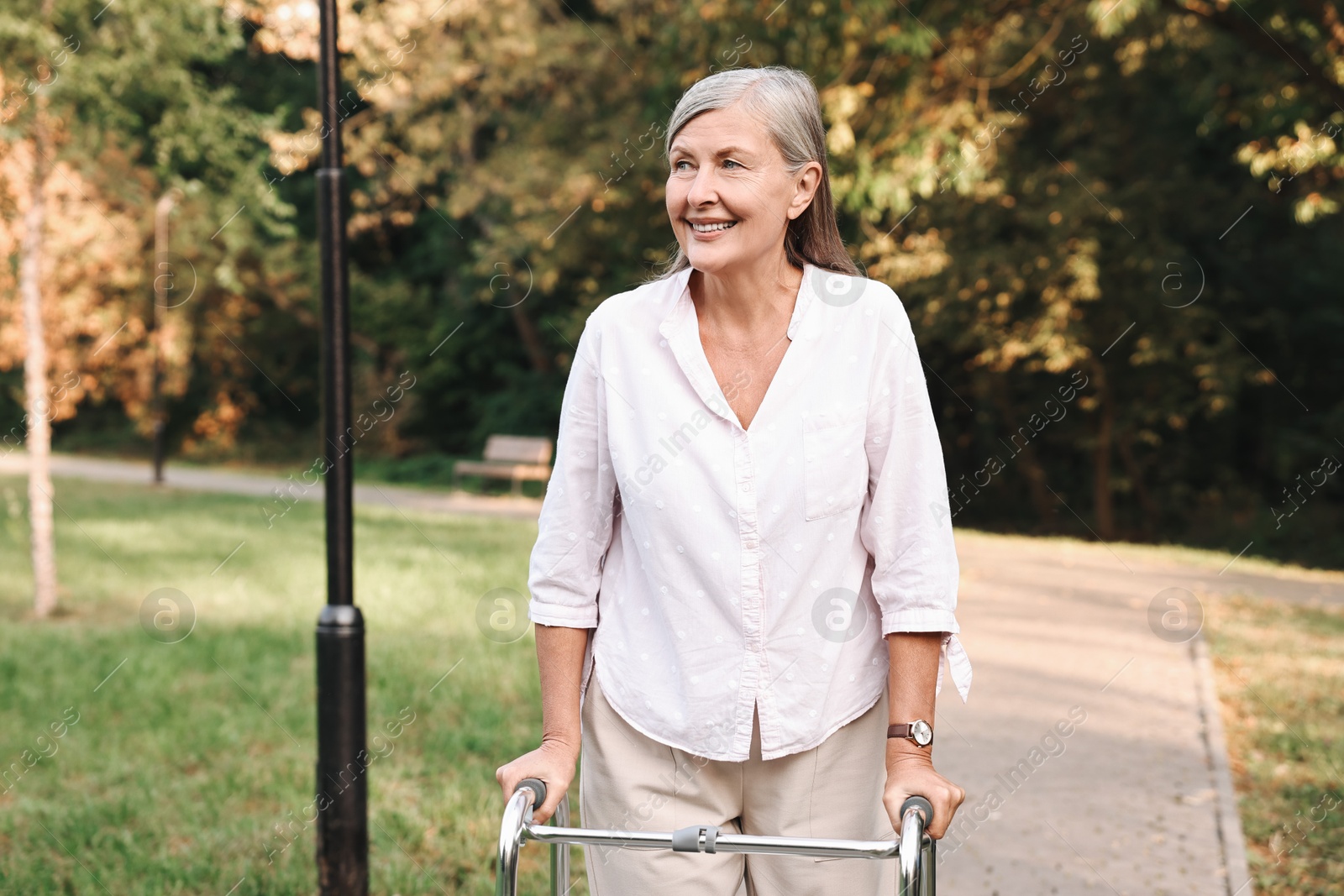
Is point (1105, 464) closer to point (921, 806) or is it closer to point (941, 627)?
point (941, 627)

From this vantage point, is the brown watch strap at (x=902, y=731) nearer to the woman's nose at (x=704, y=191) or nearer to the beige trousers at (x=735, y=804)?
→ the beige trousers at (x=735, y=804)

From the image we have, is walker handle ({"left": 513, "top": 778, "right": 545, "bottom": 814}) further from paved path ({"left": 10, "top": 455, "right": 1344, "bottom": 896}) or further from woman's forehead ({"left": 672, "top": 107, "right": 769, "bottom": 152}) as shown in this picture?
paved path ({"left": 10, "top": 455, "right": 1344, "bottom": 896})

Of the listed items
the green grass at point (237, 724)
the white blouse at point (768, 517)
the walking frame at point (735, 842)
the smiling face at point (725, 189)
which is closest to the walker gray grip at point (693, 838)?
the walking frame at point (735, 842)

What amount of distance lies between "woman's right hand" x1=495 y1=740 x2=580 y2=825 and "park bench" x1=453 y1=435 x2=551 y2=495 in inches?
795

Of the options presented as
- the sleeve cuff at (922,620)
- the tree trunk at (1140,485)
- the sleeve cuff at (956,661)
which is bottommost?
the tree trunk at (1140,485)

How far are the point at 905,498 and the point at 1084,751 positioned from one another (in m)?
4.82

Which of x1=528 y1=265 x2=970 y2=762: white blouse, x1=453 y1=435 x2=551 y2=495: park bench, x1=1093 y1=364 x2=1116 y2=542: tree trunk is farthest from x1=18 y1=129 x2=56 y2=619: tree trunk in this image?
x1=1093 y1=364 x2=1116 y2=542: tree trunk

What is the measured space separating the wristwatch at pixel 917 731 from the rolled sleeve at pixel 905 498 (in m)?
0.08

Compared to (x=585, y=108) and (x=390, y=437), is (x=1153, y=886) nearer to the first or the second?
(x=585, y=108)

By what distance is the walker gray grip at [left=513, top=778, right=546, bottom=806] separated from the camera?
6.49ft

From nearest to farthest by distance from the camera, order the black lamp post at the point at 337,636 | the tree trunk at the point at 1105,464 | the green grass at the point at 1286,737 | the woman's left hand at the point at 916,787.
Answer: the woman's left hand at the point at 916,787, the black lamp post at the point at 337,636, the green grass at the point at 1286,737, the tree trunk at the point at 1105,464

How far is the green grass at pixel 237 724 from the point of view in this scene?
15.4ft

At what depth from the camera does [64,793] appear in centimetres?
555

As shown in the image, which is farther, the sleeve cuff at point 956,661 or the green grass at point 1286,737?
the green grass at point 1286,737
